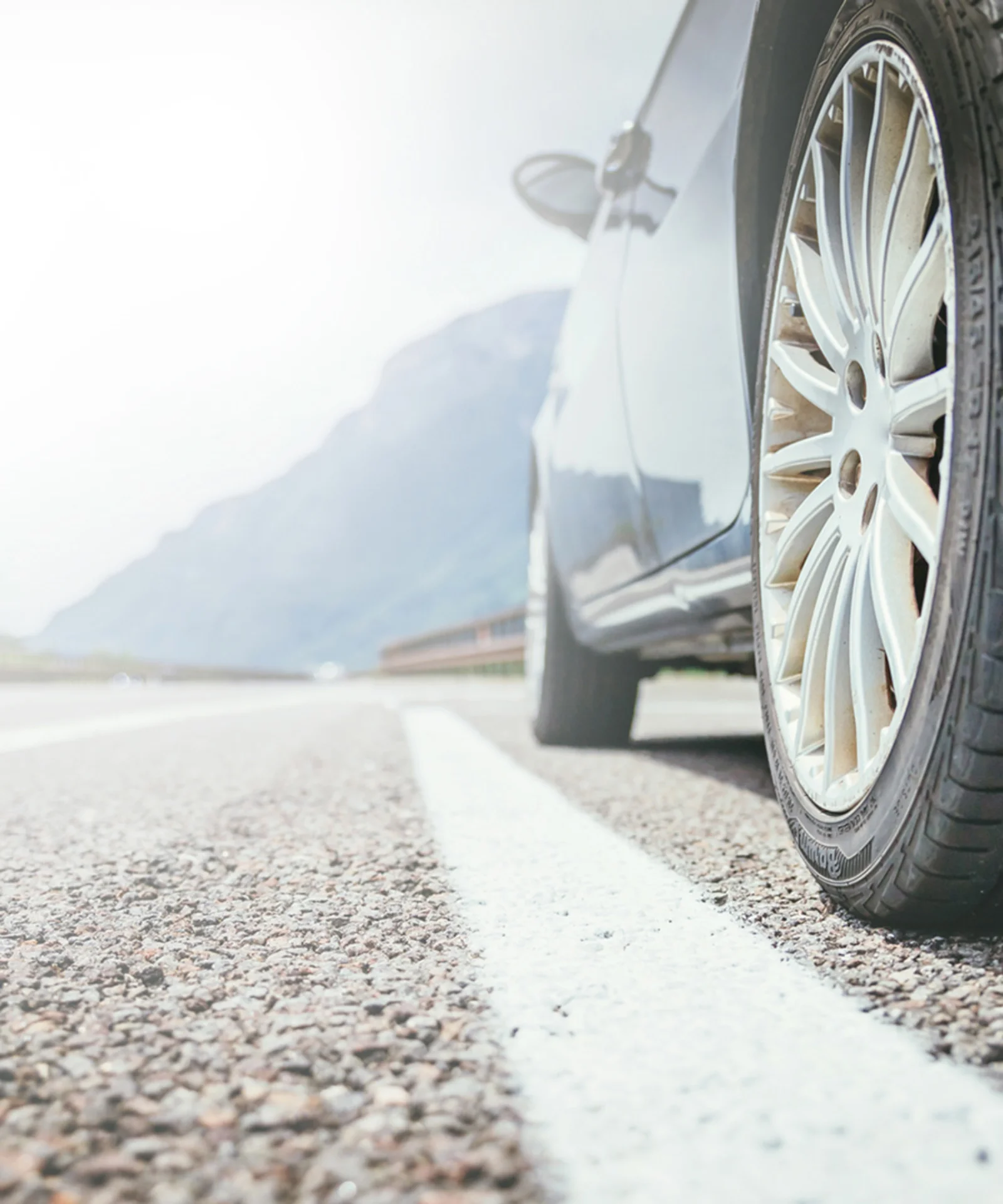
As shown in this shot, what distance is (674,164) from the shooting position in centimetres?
235

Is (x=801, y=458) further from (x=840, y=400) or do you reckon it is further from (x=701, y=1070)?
(x=701, y=1070)

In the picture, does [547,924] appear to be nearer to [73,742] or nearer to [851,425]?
[851,425]

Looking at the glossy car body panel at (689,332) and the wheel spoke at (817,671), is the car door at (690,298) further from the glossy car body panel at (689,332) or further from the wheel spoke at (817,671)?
the wheel spoke at (817,671)

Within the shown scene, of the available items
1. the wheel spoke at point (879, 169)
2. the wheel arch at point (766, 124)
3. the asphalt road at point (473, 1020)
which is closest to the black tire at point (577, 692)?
the asphalt road at point (473, 1020)

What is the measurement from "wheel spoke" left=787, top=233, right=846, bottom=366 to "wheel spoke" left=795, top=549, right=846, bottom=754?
30 cm

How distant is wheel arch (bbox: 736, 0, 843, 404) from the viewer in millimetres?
1686

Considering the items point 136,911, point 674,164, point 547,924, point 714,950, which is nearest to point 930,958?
point 714,950

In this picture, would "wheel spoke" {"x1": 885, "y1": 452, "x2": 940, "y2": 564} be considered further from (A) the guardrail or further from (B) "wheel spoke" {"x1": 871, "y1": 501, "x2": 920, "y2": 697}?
(A) the guardrail

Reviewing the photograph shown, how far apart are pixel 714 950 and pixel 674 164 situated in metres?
1.69

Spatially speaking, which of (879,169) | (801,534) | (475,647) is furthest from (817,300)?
(475,647)

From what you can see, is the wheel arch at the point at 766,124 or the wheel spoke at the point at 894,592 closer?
the wheel spoke at the point at 894,592

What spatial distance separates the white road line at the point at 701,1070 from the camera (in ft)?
2.42

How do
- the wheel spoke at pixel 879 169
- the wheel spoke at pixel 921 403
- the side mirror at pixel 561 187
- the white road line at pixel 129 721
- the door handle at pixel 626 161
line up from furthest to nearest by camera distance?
1. the white road line at pixel 129 721
2. the side mirror at pixel 561 187
3. the door handle at pixel 626 161
4. the wheel spoke at pixel 879 169
5. the wheel spoke at pixel 921 403

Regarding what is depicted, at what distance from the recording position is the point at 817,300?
1.62 metres
